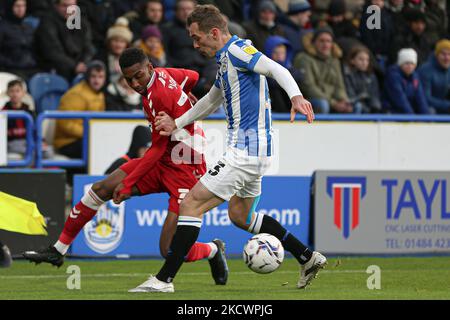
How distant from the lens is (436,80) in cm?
1706

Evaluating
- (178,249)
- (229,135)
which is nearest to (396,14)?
(229,135)

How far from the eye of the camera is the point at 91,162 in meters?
13.9

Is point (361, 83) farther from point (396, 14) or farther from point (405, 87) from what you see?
point (396, 14)

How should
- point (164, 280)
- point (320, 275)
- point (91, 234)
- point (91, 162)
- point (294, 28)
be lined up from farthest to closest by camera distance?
point (294, 28)
point (91, 162)
point (91, 234)
point (320, 275)
point (164, 280)

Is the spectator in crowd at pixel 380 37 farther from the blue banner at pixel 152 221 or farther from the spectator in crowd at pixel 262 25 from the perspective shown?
the blue banner at pixel 152 221

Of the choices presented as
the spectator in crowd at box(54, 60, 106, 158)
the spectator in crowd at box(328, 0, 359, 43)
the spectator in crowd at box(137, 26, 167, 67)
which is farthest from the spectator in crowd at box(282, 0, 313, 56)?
the spectator in crowd at box(54, 60, 106, 158)

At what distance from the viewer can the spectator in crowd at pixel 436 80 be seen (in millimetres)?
16953

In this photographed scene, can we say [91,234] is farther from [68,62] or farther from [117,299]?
[117,299]

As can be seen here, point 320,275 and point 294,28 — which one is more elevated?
point 294,28

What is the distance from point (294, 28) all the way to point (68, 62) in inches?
140

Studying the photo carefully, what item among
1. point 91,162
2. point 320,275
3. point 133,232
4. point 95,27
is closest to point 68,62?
point 95,27

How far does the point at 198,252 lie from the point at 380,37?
336 inches

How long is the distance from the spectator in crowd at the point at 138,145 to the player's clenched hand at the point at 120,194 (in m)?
3.47

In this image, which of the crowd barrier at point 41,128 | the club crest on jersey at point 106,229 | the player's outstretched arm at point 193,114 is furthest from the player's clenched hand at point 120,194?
the crowd barrier at point 41,128
